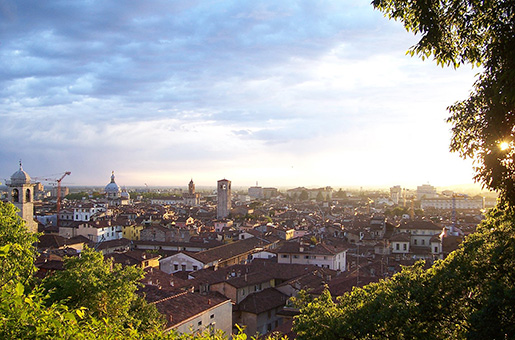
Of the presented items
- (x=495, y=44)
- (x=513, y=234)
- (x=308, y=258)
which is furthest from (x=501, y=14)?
(x=308, y=258)

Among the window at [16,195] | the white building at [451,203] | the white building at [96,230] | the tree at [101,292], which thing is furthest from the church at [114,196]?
the tree at [101,292]

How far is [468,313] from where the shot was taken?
704cm

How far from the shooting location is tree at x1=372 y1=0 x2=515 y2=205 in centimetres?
593

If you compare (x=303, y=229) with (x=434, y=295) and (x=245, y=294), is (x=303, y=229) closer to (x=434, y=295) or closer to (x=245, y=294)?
(x=245, y=294)

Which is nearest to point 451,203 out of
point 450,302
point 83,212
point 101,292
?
point 83,212

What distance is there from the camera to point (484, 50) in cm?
652

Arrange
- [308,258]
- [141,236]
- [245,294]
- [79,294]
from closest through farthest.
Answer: [79,294] → [245,294] → [308,258] → [141,236]

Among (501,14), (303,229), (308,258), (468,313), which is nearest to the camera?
(501,14)

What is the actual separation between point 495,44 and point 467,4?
0.66m

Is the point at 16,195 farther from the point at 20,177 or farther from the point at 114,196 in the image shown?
the point at 114,196

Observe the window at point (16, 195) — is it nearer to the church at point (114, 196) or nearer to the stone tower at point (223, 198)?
the stone tower at point (223, 198)

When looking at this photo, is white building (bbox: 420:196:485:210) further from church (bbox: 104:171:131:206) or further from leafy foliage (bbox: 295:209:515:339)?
leafy foliage (bbox: 295:209:515:339)

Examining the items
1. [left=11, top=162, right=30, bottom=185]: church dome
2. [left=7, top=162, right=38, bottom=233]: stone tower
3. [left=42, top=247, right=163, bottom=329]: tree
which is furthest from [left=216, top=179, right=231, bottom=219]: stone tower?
[left=42, top=247, right=163, bottom=329]: tree

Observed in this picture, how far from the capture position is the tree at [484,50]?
5930 millimetres
